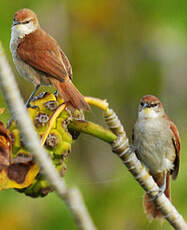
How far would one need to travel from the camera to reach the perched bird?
4.20 metres

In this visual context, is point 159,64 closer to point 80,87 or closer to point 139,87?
point 139,87

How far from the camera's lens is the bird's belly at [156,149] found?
4.20 m

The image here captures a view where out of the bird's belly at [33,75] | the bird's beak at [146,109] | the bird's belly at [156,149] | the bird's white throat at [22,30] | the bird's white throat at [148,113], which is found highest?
the bird's white throat at [22,30]

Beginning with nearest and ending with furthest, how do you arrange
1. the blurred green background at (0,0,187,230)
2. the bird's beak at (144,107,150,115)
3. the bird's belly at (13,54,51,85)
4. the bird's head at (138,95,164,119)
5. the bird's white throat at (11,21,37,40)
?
the bird's belly at (13,54,51,85), the bird's white throat at (11,21,37,40), the bird's head at (138,95,164,119), the bird's beak at (144,107,150,115), the blurred green background at (0,0,187,230)

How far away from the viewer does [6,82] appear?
1.19m

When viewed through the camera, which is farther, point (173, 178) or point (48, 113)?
point (173, 178)

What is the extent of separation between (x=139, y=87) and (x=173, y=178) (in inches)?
89.5

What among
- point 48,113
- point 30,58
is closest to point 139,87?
point 30,58

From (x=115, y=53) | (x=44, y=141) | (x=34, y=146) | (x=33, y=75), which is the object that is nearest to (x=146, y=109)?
(x=33, y=75)

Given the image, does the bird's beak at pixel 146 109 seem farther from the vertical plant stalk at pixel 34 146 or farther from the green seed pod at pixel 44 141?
the vertical plant stalk at pixel 34 146

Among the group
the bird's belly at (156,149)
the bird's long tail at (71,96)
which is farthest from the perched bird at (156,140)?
the bird's long tail at (71,96)

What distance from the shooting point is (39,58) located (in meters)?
3.03

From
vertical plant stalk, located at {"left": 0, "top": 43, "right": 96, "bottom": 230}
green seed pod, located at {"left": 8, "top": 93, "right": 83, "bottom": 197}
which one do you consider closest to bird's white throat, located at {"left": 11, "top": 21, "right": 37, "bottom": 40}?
green seed pod, located at {"left": 8, "top": 93, "right": 83, "bottom": 197}

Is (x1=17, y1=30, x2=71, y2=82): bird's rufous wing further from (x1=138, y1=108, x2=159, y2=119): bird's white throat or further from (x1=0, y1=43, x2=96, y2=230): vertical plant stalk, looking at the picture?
(x1=0, y1=43, x2=96, y2=230): vertical plant stalk
